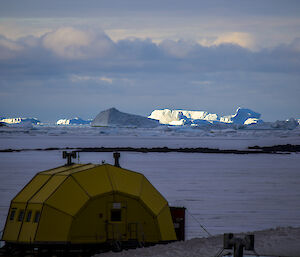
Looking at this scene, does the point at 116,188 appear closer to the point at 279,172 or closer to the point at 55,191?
the point at 55,191

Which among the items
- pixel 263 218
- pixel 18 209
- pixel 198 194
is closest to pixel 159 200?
pixel 18 209

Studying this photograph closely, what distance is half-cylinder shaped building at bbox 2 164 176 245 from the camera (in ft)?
33.4

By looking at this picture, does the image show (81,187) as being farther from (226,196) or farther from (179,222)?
(226,196)

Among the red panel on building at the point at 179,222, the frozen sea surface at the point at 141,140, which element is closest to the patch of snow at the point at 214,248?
the red panel on building at the point at 179,222

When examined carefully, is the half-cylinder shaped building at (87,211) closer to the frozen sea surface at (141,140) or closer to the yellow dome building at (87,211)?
the yellow dome building at (87,211)

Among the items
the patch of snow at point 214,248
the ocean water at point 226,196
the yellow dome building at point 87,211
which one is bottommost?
the ocean water at point 226,196

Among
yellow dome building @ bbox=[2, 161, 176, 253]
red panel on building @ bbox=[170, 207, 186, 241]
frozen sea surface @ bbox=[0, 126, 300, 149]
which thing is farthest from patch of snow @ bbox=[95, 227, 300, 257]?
frozen sea surface @ bbox=[0, 126, 300, 149]

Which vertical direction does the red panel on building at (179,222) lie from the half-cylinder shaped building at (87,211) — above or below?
below

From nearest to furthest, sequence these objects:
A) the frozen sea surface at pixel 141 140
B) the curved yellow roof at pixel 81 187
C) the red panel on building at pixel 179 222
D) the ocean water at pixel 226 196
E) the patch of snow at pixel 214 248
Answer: the patch of snow at pixel 214 248 < the curved yellow roof at pixel 81 187 < the red panel on building at pixel 179 222 < the ocean water at pixel 226 196 < the frozen sea surface at pixel 141 140

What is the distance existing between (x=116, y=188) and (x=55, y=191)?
107 cm

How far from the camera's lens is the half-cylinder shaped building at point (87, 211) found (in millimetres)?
10195

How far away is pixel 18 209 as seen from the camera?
10969mm

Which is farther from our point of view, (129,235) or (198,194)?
(198,194)

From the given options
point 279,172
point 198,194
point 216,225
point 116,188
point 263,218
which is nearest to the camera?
point 116,188
